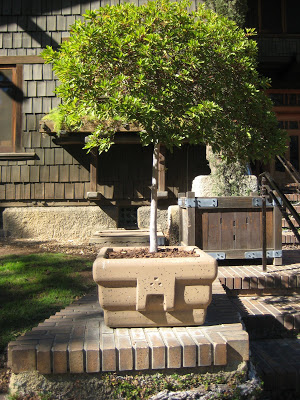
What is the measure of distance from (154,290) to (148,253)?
52 cm

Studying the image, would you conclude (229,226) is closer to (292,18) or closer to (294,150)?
(294,150)

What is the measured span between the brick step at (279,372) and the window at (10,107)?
21.9 feet

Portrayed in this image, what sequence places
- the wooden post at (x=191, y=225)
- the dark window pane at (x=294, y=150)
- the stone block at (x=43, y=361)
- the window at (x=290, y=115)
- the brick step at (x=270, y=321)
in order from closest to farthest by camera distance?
the stone block at (x=43, y=361), the brick step at (x=270, y=321), the wooden post at (x=191, y=225), the window at (x=290, y=115), the dark window pane at (x=294, y=150)

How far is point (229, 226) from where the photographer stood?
15.0 ft

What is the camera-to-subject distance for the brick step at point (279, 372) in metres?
2.75

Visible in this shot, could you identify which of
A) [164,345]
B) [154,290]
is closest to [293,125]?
[154,290]

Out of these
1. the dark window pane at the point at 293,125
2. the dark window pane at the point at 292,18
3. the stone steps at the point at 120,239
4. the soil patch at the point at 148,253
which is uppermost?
the dark window pane at the point at 292,18

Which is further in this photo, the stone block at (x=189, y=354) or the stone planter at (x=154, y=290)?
the stone planter at (x=154, y=290)

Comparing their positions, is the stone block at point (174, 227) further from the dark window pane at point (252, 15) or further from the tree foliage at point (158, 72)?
the dark window pane at point (252, 15)

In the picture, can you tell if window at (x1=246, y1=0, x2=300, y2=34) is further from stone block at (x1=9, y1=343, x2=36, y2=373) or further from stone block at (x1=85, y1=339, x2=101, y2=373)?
stone block at (x1=9, y1=343, x2=36, y2=373)

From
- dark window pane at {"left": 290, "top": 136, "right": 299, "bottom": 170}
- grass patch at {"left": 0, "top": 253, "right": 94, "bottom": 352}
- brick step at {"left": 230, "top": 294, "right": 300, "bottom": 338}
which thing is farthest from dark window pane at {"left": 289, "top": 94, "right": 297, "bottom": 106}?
brick step at {"left": 230, "top": 294, "right": 300, "bottom": 338}

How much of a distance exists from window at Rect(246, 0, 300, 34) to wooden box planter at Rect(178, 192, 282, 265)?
6667mm

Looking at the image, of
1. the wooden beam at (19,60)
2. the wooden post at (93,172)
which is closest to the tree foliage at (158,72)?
the wooden post at (93,172)

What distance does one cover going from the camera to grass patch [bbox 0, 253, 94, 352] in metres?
3.27
